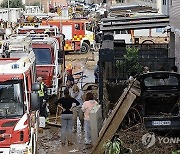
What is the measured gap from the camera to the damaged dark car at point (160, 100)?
11750mm

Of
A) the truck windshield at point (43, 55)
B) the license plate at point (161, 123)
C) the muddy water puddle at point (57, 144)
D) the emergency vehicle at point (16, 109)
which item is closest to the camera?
the emergency vehicle at point (16, 109)

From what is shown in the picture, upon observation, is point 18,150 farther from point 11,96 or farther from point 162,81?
point 162,81

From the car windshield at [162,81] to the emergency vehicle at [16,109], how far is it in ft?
7.86

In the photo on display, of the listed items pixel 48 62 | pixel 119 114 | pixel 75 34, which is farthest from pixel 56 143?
pixel 75 34

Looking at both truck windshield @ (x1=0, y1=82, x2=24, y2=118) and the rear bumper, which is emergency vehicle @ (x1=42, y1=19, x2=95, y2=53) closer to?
the rear bumper

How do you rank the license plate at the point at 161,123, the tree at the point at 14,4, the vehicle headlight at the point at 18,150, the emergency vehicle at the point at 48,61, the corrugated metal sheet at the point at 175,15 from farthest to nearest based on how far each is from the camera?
the tree at the point at 14,4 < the emergency vehicle at the point at 48,61 < the corrugated metal sheet at the point at 175,15 < the license plate at the point at 161,123 < the vehicle headlight at the point at 18,150

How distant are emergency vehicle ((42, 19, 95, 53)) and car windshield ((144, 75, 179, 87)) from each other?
25481mm

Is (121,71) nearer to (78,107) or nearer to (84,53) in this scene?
(78,107)

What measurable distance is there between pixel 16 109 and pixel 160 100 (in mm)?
3218

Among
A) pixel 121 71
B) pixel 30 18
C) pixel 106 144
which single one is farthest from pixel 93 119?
pixel 30 18

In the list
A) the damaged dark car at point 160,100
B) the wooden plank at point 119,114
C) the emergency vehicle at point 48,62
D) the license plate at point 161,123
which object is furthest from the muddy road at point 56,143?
the emergency vehicle at point 48,62

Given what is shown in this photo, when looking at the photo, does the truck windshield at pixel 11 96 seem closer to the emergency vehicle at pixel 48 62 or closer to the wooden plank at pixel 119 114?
the wooden plank at pixel 119 114

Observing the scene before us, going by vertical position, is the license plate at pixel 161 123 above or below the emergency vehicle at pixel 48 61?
below

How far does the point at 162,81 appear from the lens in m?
12.0
